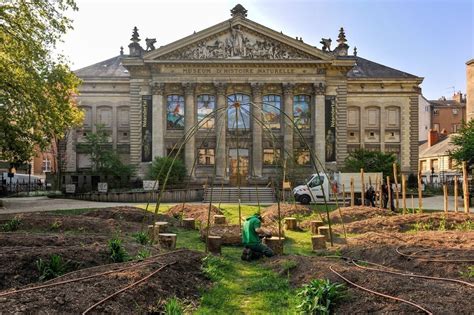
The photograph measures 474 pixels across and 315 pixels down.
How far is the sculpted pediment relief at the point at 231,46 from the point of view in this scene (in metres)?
51.2

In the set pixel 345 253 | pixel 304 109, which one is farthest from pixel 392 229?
pixel 304 109

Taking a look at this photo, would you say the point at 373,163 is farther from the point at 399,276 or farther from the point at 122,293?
the point at 122,293

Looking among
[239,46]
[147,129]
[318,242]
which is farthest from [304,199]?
[147,129]

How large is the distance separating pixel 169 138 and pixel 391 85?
29675 millimetres

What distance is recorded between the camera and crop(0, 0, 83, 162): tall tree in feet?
86.4

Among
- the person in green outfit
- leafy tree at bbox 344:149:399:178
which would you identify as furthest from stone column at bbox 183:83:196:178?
the person in green outfit

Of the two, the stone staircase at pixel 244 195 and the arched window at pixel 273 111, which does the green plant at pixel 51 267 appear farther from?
the arched window at pixel 273 111

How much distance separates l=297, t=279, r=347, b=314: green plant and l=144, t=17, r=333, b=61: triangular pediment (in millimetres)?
45214

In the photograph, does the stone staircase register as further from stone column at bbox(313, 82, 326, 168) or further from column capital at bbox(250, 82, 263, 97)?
column capital at bbox(250, 82, 263, 97)

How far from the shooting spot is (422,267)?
34.3 ft

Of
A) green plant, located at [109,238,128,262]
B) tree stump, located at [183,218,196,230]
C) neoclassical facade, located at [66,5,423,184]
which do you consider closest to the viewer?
green plant, located at [109,238,128,262]

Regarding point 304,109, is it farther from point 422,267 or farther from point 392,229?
point 422,267

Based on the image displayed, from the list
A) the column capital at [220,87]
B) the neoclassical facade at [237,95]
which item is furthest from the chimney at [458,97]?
the column capital at [220,87]

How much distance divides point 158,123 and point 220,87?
26.5 feet
